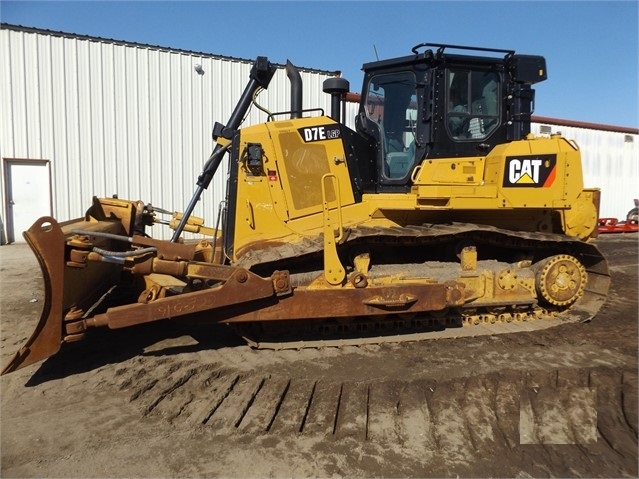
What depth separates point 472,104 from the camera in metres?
5.51

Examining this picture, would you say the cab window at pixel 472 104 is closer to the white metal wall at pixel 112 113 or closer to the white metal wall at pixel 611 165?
the white metal wall at pixel 112 113

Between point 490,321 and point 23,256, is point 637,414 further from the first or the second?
point 23,256

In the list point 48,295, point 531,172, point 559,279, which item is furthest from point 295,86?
point 559,279

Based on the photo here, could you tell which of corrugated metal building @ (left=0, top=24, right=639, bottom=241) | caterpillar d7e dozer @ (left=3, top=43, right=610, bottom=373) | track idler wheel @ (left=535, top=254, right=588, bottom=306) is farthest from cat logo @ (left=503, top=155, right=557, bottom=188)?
corrugated metal building @ (left=0, top=24, right=639, bottom=241)

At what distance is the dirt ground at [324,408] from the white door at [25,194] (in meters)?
7.71

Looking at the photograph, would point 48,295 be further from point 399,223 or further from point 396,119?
point 396,119

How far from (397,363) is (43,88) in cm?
1122

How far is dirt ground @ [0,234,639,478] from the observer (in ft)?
10.4

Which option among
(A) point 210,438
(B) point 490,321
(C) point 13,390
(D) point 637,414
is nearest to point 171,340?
(C) point 13,390

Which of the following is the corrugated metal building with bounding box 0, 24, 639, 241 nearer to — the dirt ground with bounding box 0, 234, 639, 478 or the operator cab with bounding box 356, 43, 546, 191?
the dirt ground with bounding box 0, 234, 639, 478

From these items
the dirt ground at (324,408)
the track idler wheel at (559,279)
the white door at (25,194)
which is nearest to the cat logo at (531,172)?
the track idler wheel at (559,279)

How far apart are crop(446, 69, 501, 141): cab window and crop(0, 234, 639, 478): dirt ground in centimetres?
227

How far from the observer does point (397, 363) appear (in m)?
4.62

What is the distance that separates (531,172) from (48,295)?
4.73 m
